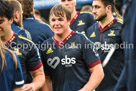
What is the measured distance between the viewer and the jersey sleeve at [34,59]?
17.3 feet

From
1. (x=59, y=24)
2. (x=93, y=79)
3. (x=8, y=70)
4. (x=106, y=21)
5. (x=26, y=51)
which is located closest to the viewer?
(x=8, y=70)

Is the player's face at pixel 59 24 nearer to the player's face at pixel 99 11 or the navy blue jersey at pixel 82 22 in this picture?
the player's face at pixel 99 11

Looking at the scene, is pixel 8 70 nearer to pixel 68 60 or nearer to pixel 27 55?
pixel 27 55

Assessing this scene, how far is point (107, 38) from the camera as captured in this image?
24.0ft

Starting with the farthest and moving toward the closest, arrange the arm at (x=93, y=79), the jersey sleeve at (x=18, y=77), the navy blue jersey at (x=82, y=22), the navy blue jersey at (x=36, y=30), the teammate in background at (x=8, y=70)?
the navy blue jersey at (x=82, y=22) → the navy blue jersey at (x=36, y=30) → the arm at (x=93, y=79) → the jersey sleeve at (x=18, y=77) → the teammate in background at (x=8, y=70)

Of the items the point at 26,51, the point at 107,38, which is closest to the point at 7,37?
the point at 26,51

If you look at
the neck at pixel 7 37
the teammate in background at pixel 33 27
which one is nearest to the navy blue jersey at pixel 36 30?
the teammate in background at pixel 33 27

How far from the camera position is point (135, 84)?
323 cm

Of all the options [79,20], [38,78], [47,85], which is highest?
[79,20]

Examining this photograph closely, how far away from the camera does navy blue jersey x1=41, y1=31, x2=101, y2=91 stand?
5629 mm

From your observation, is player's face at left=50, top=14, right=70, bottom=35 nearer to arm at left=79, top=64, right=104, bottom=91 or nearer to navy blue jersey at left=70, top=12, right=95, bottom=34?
arm at left=79, top=64, right=104, bottom=91

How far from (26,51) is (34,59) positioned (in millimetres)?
154

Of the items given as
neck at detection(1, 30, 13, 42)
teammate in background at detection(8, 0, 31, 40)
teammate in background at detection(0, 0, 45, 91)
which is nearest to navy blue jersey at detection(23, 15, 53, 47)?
teammate in background at detection(8, 0, 31, 40)

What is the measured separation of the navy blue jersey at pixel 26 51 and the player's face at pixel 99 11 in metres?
2.43
